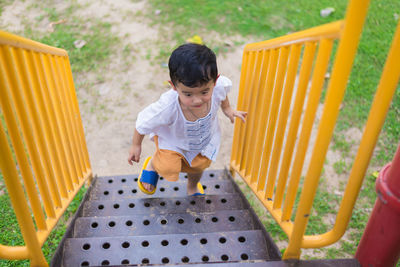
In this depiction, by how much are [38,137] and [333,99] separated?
130 centimetres

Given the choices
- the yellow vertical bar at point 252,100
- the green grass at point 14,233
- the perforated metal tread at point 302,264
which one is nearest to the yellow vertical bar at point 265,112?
the yellow vertical bar at point 252,100

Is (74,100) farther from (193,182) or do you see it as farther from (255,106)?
(255,106)

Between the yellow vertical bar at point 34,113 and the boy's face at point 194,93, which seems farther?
the boy's face at point 194,93

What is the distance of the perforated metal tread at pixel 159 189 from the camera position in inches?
98.3

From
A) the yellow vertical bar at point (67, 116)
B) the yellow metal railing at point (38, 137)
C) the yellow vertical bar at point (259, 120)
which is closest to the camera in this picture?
the yellow metal railing at point (38, 137)

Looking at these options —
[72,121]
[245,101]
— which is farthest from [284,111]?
[72,121]

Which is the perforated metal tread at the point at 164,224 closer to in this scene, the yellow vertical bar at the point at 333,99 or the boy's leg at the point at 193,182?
the boy's leg at the point at 193,182

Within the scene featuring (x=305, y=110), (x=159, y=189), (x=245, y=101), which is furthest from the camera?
(x=159, y=189)

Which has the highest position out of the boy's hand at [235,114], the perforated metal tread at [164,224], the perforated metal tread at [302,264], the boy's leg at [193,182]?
the boy's hand at [235,114]

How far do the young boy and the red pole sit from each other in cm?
93

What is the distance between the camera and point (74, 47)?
493 centimetres

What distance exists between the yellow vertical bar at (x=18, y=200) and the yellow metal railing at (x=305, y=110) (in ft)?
3.24

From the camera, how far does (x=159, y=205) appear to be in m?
2.21

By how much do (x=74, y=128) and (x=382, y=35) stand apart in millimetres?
4567
